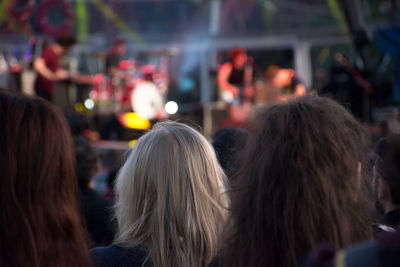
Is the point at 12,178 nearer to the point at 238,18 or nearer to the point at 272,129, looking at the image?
the point at 272,129

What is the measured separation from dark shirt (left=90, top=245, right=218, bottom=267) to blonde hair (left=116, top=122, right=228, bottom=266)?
25mm

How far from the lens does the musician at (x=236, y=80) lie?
12334mm

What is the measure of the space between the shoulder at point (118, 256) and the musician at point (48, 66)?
7718mm

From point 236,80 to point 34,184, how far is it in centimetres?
1113

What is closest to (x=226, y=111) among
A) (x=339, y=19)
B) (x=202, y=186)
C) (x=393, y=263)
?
(x=339, y=19)

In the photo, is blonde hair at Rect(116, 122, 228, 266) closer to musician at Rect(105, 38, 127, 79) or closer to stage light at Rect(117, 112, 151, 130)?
stage light at Rect(117, 112, 151, 130)

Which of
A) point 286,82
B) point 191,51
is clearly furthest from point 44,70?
point 191,51

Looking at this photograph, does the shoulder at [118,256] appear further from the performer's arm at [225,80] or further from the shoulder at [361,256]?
the performer's arm at [225,80]

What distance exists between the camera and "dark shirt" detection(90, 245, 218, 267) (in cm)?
182

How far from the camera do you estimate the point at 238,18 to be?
15703 millimetres

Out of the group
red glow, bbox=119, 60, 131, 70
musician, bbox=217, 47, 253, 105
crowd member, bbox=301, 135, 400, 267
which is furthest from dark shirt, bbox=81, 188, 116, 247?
red glow, bbox=119, 60, 131, 70

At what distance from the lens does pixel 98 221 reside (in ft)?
10.4

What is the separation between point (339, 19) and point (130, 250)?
12832 millimetres

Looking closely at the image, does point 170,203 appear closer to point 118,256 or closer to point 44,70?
point 118,256
